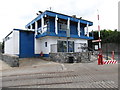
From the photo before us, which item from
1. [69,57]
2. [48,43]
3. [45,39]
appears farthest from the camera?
→ [45,39]

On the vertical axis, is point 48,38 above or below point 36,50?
above

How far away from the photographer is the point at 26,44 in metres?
14.9

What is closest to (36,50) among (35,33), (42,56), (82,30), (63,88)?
(42,56)

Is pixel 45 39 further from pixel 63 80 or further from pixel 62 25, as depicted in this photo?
pixel 63 80

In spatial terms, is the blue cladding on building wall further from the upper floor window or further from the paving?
the paving

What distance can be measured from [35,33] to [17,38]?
2.72 meters

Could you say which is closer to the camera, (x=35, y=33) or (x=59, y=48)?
(x=59, y=48)

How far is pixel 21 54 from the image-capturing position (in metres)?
14.5

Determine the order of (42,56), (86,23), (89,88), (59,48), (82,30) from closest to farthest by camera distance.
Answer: (89,88), (59,48), (42,56), (86,23), (82,30)

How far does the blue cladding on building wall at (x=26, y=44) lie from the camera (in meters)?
14.6

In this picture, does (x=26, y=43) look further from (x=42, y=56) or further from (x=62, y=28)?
(x=62, y=28)

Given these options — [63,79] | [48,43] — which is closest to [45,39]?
[48,43]

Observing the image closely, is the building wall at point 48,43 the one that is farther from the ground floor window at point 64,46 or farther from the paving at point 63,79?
the paving at point 63,79

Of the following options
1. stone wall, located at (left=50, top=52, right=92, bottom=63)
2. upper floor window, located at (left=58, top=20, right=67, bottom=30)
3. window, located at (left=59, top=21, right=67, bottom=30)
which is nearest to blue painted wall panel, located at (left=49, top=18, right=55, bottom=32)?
upper floor window, located at (left=58, top=20, right=67, bottom=30)
